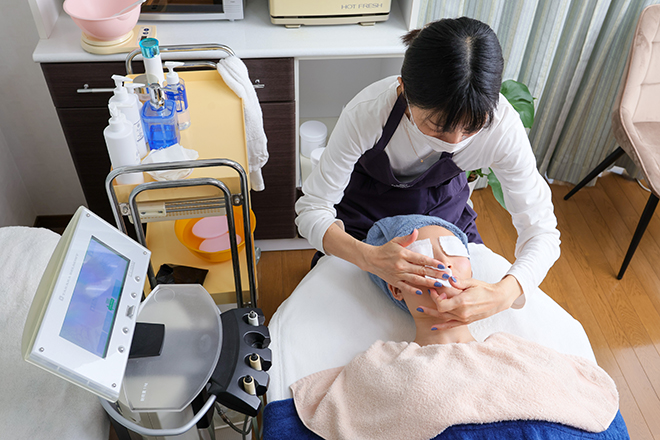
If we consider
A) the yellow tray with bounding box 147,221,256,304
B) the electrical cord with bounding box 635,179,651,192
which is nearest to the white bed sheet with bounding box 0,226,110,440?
the yellow tray with bounding box 147,221,256,304

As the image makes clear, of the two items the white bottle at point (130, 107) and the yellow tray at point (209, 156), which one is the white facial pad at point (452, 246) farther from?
the white bottle at point (130, 107)

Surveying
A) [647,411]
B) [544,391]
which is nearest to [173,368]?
[544,391]

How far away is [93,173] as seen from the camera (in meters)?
2.02

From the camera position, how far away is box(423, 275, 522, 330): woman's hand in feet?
3.82

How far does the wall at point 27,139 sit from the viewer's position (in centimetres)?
190

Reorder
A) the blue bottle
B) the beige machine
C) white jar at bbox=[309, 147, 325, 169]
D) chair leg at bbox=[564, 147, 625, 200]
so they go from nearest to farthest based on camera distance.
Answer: the blue bottle < the beige machine < white jar at bbox=[309, 147, 325, 169] < chair leg at bbox=[564, 147, 625, 200]

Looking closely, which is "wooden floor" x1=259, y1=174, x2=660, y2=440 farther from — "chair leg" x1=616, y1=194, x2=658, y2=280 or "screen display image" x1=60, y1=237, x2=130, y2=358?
"screen display image" x1=60, y1=237, x2=130, y2=358

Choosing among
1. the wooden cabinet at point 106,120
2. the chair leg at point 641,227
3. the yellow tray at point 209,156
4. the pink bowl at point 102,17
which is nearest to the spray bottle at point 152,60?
the yellow tray at point 209,156

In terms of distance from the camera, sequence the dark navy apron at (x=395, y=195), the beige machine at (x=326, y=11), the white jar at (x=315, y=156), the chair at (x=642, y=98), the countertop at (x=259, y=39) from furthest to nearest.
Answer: the white jar at (x=315, y=156) → the chair at (x=642, y=98) → the beige machine at (x=326, y=11) → the countertop at (x=259, y=39) → the dark navy apron at (x=395, y=195)

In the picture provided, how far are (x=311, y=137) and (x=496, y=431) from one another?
1.53 metres

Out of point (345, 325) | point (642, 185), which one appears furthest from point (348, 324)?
point (642, 185)

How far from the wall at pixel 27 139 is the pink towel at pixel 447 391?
1673 mm

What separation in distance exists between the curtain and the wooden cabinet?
749 millimetres

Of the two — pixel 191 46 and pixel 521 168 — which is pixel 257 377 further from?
pixel 191 46
